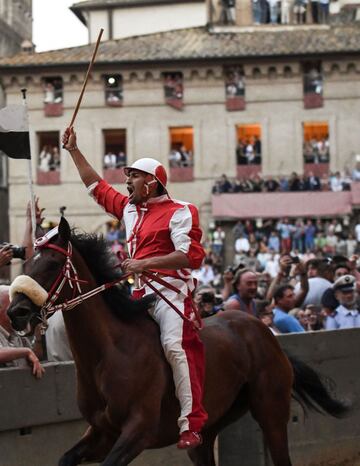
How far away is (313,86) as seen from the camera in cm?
5297

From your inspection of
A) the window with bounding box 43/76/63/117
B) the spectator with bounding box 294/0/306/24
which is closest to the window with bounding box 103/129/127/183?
the window with bounding box 43/76/63/117

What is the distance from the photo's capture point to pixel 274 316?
1280 cm

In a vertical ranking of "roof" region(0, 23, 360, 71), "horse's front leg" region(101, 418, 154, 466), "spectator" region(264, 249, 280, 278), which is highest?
"roof" region(0, 23, 360, 71)

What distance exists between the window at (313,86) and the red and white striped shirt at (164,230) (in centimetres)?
4488

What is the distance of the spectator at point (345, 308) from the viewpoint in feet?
45.0

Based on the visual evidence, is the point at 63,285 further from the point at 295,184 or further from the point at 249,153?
the point at 249,153

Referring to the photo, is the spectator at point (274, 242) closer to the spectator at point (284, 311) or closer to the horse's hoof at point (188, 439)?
the spectator at point (284, 311)

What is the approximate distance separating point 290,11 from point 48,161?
14.0 m

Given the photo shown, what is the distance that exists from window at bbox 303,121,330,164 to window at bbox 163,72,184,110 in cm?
580

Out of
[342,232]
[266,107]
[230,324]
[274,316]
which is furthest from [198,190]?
[230,324]

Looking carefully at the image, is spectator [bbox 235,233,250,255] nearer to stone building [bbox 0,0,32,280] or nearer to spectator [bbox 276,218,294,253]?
spectator [bbox 276,218,294,253]

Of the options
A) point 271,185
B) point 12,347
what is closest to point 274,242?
point 271,185

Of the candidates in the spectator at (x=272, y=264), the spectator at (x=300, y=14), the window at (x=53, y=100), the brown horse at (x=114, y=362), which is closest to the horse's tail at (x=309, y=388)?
the brown horse at (x=114, y=362)

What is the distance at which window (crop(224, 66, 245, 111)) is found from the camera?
53.0 metres
